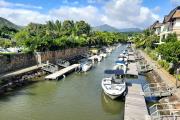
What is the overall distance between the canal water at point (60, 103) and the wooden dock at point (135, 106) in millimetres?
1439

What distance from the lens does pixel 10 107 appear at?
91.3 feet

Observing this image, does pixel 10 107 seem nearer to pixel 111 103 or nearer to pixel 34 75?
pixel 111 103

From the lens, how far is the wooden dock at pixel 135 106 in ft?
74.2

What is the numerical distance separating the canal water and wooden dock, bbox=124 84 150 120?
1.44 meters

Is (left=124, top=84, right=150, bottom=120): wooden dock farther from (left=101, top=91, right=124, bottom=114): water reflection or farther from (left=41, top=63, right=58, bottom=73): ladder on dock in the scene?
(left=41, top=63, right=58, bottom=73): ladder on dock

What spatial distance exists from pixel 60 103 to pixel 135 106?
860 cm

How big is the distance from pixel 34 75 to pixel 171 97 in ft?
72.5

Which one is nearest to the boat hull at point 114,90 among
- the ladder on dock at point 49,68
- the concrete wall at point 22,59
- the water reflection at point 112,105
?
the water reflection at point 112,105

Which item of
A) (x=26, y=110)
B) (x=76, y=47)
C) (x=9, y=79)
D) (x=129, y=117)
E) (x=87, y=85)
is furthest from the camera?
(x=76, y=47)

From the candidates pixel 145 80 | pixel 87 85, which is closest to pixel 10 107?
pixel 87 85

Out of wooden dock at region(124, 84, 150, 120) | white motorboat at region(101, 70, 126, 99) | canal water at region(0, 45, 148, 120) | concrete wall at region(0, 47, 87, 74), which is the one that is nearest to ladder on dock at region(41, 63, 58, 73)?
concrete wall at region(0, 47, 87, 74)

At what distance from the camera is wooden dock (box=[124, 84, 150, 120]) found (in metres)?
22.6

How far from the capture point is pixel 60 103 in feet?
98.4

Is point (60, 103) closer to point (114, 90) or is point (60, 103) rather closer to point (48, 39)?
point (114, 90)
